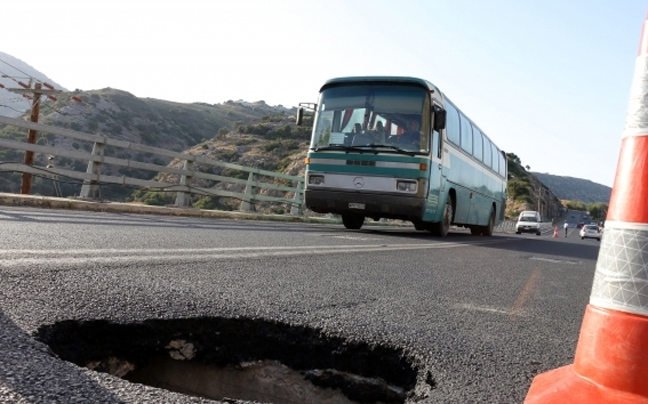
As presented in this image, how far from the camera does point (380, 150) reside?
11.4 meters

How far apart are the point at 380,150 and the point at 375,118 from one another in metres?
0.69

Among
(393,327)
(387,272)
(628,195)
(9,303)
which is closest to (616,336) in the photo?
(628,195)

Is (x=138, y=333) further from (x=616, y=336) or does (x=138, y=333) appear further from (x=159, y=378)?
(x=616, y=336)

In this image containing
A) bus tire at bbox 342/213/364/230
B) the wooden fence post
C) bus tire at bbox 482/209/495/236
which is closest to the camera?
bus tire at bbox 342/213/364/230

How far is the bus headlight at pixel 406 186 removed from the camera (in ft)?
36.5

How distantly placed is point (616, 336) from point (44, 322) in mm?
1951

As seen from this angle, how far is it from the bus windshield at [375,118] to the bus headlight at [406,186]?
0.63m

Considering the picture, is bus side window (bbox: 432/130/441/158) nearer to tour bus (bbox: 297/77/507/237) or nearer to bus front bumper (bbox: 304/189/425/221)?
tour bus (bbox: 297/77/507/237)

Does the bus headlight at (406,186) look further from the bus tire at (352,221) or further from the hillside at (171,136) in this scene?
the hillside at (171,136)

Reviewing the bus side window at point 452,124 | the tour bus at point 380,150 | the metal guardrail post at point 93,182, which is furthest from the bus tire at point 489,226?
the metal guardrail post at point 93,182

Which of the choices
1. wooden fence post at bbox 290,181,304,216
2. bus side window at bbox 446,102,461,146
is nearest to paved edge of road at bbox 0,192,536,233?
wooden fence post at bbox 290,181,304,216

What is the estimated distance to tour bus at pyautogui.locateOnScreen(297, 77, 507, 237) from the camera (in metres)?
11.3

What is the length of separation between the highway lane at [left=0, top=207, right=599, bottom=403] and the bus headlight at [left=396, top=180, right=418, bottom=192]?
549 centimetres

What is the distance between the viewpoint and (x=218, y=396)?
2.55 metres
